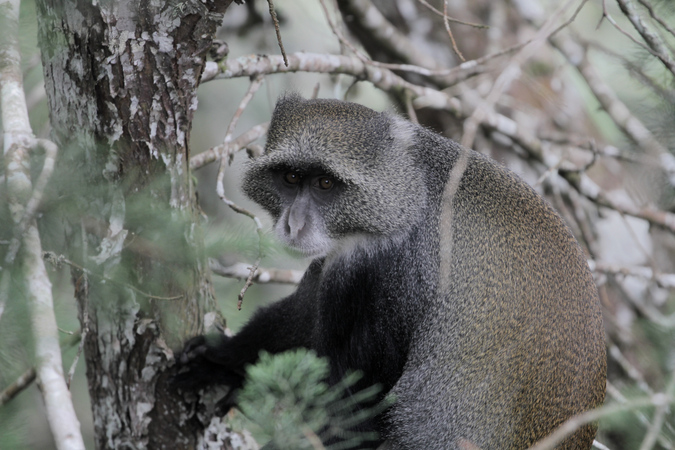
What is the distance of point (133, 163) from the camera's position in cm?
336

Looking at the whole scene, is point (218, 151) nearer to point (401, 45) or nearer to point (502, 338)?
point (502, 338)

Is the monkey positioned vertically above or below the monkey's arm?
above

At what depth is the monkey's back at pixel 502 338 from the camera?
11.4 ft

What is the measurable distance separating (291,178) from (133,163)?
996 millimetres

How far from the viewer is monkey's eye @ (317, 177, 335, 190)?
3867 millimetres

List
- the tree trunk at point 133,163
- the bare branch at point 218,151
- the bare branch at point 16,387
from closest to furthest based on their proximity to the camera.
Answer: the bare branch at point 16,387 → the tree trunk at point 133,163 → the bare branch at point 218,151

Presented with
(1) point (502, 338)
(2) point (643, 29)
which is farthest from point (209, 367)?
(2) point (643, 29)

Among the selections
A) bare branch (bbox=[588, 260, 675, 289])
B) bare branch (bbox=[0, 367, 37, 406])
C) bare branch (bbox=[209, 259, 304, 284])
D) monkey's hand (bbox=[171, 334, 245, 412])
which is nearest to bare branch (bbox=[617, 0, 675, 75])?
bare branch (bbox=[588, 260, 675, 289])

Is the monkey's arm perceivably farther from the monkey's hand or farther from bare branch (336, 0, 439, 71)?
bare branch (336, 0, 439, 71)

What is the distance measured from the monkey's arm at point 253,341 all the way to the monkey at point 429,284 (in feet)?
0.06

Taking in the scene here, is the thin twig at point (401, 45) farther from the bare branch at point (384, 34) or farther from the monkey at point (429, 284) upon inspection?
the monkey at point (429, 284)

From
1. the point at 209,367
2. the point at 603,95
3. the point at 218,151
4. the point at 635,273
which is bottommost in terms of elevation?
the point at 635,273

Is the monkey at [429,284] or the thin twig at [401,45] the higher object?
the thin twig at [401,45]

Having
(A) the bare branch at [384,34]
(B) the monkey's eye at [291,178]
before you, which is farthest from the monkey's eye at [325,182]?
(A) the bare branch at [384,34]
